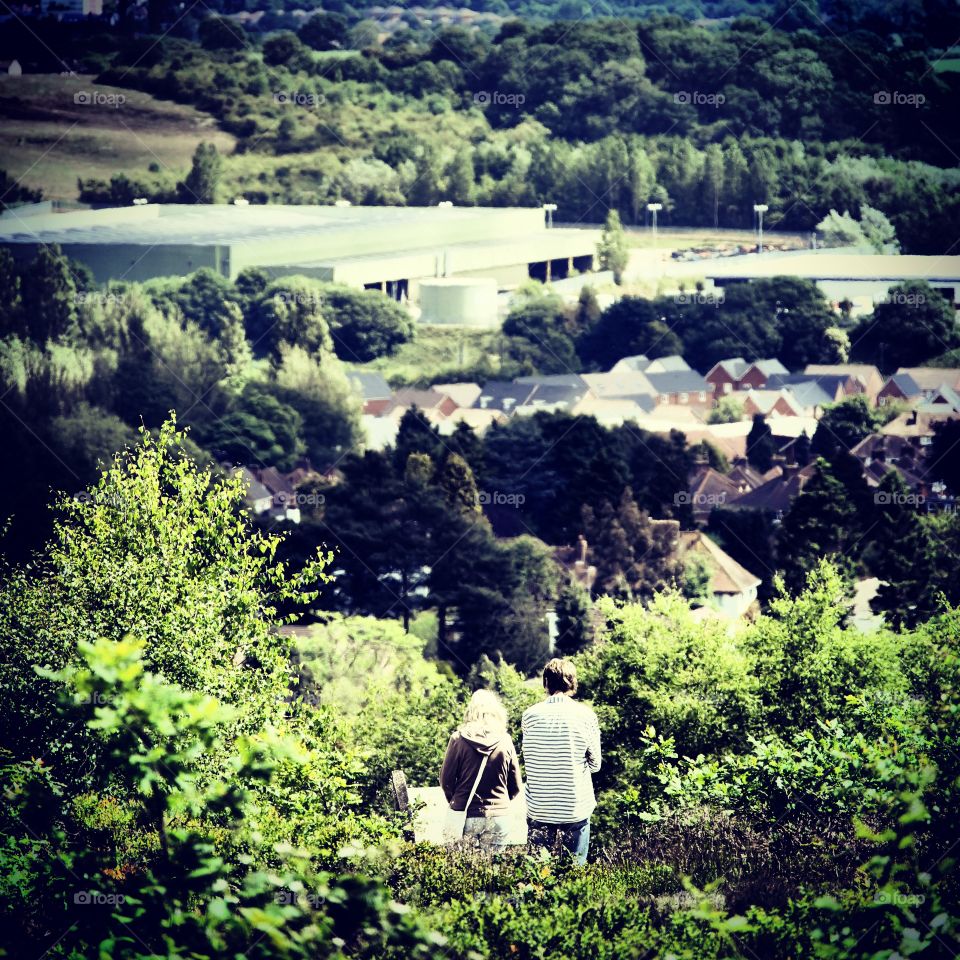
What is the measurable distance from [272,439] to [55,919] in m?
50.6

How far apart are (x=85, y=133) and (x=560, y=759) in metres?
88.3

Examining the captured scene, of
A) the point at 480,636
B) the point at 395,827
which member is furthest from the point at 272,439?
the point at 395,827

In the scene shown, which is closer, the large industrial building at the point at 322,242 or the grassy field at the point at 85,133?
the large industrial building at the point at 322,242

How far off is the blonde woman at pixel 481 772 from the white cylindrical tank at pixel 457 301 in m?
63.7

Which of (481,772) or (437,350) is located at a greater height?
(481,772)

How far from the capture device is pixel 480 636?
1394 inches

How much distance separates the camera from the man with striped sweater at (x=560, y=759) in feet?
19.6

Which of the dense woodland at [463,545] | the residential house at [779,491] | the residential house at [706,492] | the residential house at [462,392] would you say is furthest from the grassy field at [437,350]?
the residential house at [706,492]

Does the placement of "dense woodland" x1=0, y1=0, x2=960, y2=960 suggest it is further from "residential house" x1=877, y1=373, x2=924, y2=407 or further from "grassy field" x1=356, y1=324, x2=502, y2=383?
"residential house" x1=877, y1=373, x2=924, y2=407

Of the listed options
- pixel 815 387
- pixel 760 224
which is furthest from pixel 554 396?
pixel 760 224

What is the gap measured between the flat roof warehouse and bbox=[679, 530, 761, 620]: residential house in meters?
29.7

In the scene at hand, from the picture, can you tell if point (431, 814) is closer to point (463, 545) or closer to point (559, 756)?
point (559, 756)

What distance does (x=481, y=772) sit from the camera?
624 cm

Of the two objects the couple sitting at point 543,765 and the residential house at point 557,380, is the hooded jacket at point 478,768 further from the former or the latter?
the residential house at point 557,380
